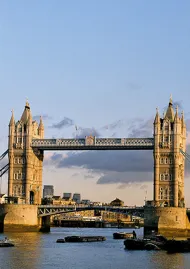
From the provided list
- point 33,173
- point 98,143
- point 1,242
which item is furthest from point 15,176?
point 1,242

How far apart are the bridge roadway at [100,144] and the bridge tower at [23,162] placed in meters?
4.81

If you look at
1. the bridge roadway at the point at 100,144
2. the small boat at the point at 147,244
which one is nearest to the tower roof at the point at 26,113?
the bridge roadway at the point at 100,144

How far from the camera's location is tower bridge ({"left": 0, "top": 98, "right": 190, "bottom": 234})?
502 feet

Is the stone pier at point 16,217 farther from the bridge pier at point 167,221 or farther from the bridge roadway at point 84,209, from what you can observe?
the bridge pier at point 167,221

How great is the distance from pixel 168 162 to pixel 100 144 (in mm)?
14937

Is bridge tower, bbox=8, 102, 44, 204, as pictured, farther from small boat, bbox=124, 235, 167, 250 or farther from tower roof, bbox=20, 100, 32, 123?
small boat, bbox=124, 235, 167, 250

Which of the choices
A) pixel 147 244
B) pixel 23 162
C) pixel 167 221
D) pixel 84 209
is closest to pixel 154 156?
pixel 167 221

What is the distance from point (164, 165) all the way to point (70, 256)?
6290 centimetres

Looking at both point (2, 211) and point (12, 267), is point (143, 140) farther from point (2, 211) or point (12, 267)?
point (12, 267)

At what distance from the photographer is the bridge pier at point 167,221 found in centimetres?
14875

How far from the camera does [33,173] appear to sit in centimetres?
16762

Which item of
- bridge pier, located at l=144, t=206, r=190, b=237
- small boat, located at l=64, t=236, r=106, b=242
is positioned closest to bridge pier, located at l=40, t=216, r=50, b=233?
bridge pier, located at l=144, t=206, r=190, b=237

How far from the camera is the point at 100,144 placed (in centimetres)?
15838

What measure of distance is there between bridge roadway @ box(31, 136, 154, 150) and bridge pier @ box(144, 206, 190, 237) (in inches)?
563
